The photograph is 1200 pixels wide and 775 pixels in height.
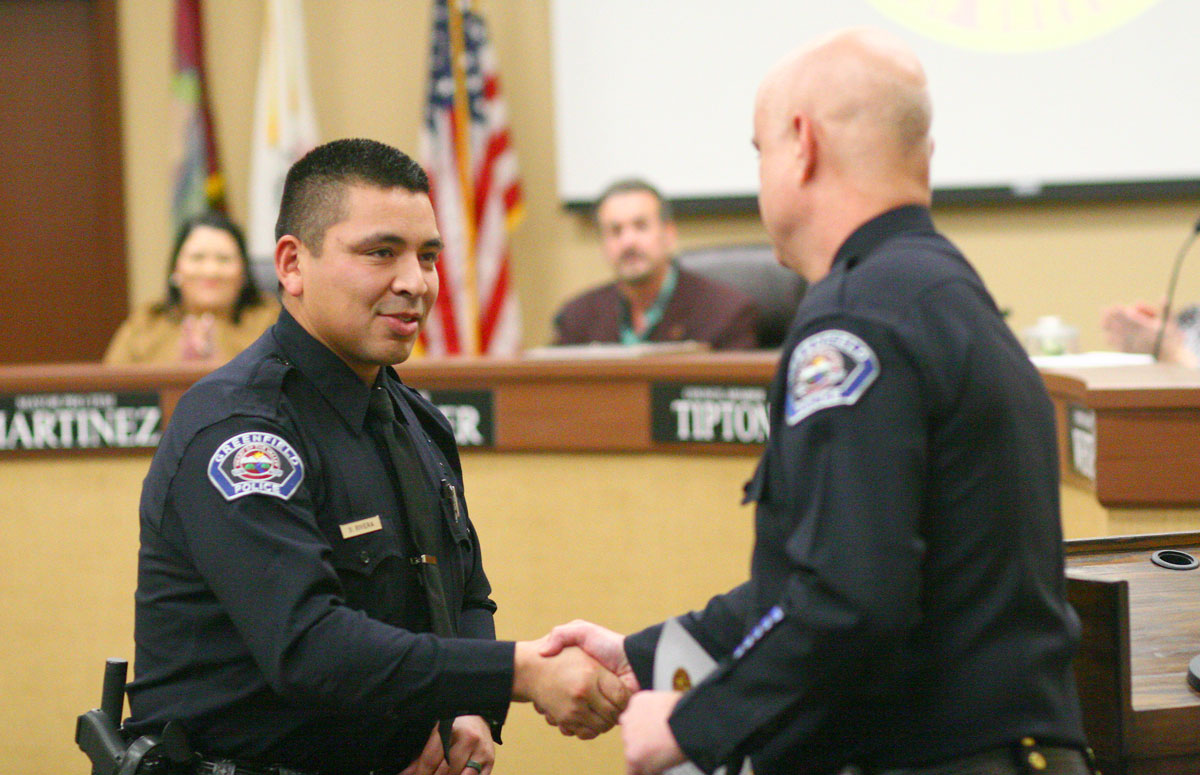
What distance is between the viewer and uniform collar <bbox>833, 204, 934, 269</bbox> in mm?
1220

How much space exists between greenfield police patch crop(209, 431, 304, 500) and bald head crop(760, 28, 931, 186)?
29.2 inches

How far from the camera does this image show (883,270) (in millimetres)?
1171

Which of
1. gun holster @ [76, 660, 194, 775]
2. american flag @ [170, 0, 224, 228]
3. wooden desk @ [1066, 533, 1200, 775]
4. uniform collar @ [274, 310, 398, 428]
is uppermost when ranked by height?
american flag @ [170, 0, 224, 228]

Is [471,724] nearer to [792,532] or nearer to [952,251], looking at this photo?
[792,532]

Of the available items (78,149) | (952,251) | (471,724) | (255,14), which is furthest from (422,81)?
(952,251)

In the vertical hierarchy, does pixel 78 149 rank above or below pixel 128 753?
above

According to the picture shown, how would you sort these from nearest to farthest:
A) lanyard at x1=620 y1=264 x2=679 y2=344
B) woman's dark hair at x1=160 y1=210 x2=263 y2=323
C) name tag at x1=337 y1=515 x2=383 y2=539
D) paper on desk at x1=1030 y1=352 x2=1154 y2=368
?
name tag at x1=337 y1=515 x2=383 y2=539, paper on desk at x1=1030 y1=352 x2=1154 y2=368, woman's dark hair at x1=160 y1=210 x2=263 y2=323, lanyard at x1=620 y1=264 x2=679 y2=344

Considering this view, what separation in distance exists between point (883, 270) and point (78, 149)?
17.2 feet

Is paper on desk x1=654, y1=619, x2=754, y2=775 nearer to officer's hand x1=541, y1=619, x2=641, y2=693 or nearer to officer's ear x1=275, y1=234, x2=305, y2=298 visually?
officer's hand x1=541, y1=619, x2=641, y2=693

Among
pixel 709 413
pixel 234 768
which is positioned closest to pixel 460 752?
pixel 234 768

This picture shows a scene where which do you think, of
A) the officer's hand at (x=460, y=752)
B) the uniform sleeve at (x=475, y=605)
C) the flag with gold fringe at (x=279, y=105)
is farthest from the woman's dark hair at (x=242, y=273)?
the officer's hand at (x=460, y=752)

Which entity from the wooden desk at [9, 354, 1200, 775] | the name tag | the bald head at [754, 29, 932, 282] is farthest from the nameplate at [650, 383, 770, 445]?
the bald head at [754, 29, 932, 282]

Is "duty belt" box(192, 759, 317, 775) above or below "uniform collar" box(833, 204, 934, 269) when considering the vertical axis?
below

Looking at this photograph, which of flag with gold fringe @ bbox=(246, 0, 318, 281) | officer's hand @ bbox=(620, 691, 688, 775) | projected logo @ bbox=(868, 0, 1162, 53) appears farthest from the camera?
flag with gold fringe @ bbox=(246, 0, 318, 281)
